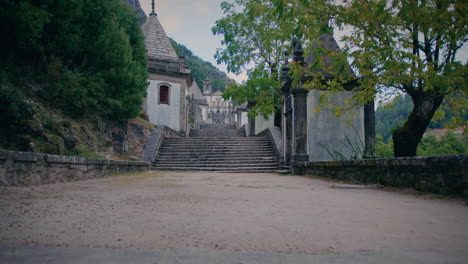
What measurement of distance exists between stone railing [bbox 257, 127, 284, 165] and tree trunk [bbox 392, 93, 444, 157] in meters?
6.28

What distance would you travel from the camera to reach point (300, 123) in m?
9.11

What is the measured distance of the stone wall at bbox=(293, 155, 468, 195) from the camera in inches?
125

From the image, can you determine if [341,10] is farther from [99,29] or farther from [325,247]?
[99,29]

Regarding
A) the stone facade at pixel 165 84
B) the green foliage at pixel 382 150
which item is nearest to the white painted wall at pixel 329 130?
the green foliage at pixel 382 150

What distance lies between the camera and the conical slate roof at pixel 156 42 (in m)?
23.0

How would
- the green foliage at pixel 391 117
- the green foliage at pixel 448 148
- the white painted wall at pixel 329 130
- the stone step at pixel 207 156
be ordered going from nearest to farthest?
the green foliage at pixel 448 148 → the white painted wall at pixel 329 130 → the stone step at pixel 207 156 → the green foliage at pixel 391 117

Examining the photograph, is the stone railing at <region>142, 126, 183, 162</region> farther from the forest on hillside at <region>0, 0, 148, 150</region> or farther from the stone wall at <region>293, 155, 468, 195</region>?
the stone wall at <region>293, 155, 468, 195</region>

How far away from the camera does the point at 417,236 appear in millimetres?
1743

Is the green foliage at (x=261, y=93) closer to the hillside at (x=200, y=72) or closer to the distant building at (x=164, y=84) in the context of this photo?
the distant building at (x=164, y=84)

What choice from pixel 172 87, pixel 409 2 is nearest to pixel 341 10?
pixel 409 2

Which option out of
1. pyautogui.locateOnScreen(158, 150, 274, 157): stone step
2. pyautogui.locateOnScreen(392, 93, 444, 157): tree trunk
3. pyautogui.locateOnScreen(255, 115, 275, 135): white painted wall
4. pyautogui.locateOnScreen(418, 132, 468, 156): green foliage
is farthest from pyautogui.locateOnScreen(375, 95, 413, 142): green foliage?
pyautogui.locateOnScreen(392, 93, 444, 157): tree trunk

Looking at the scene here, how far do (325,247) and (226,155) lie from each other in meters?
12.7

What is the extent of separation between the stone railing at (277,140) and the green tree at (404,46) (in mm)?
6651

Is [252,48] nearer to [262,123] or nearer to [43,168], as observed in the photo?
[262,123]
